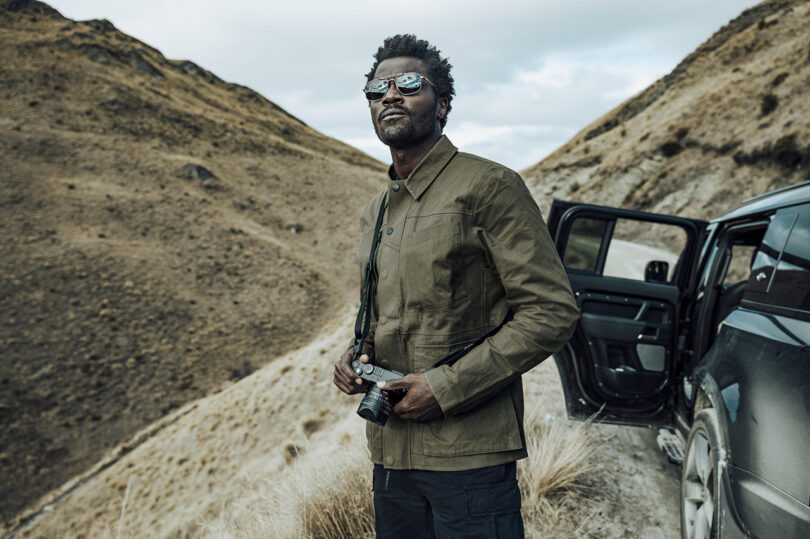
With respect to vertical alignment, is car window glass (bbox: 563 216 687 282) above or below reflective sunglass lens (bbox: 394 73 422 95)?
below

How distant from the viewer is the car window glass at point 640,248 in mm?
10047

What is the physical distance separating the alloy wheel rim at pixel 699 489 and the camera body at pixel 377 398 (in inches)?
66.0

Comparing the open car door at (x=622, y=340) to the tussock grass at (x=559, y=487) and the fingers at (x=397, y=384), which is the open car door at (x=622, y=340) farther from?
the fingers at (x=397, y=384)

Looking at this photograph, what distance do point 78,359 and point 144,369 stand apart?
96.4 inches

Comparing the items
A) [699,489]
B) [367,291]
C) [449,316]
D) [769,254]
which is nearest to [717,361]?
[769,254]

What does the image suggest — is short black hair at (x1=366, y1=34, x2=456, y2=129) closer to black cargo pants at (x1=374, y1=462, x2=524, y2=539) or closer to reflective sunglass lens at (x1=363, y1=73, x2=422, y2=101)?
reflective sunglass lens at (x1=363, y1=73, x2=422, y2=101)

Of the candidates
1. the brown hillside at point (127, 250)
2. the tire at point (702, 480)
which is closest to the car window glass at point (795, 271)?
the tire at point (702, 480)

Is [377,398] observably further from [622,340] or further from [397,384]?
[622,340]

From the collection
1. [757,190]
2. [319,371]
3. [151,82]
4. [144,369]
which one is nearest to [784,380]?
[319,371]

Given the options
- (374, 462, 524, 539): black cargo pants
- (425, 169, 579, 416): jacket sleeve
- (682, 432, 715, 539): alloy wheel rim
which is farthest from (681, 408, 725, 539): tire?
(425, 169, 579, 416): jacket sleeve

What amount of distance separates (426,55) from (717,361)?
203 centimetres

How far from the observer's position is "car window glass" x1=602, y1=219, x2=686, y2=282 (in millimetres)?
10047

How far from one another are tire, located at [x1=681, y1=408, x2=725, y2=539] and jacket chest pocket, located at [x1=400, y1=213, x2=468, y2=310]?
1.59 m

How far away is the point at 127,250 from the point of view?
88.4ft
